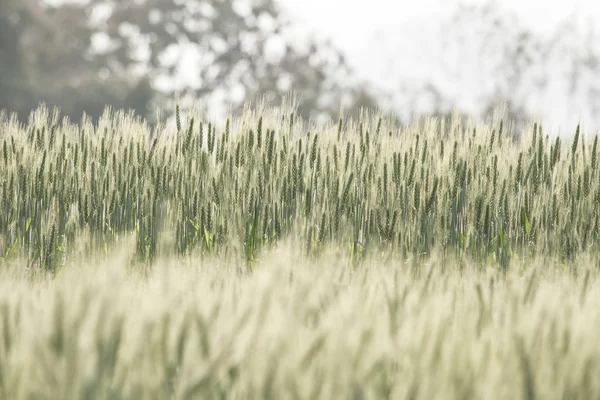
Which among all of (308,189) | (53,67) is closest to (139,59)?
(53,67)

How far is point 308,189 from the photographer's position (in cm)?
310

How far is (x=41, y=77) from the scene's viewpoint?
18.2m

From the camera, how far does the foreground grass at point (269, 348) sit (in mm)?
932

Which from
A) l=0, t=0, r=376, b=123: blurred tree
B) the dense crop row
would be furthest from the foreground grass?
l=0, t=0, r=376, b=123: blurred tree

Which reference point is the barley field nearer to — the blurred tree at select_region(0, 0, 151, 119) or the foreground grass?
the foreground grass

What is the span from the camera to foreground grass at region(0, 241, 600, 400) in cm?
93

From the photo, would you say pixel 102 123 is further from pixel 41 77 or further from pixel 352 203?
pixel 41 77

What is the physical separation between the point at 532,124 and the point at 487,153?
0.30 meters

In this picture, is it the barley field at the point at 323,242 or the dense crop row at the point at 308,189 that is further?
the dense crop row at the point at 308,189

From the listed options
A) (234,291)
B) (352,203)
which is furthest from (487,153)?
(234,291)

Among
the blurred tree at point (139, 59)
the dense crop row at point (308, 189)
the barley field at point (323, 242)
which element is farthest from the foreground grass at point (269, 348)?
the blurred tree at point (139, 59)

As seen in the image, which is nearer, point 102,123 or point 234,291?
point 234,291

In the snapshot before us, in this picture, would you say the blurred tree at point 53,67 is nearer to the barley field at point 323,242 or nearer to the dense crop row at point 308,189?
the barley field at point 323,242

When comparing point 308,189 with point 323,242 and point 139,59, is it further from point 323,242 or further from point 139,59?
point 139,59
